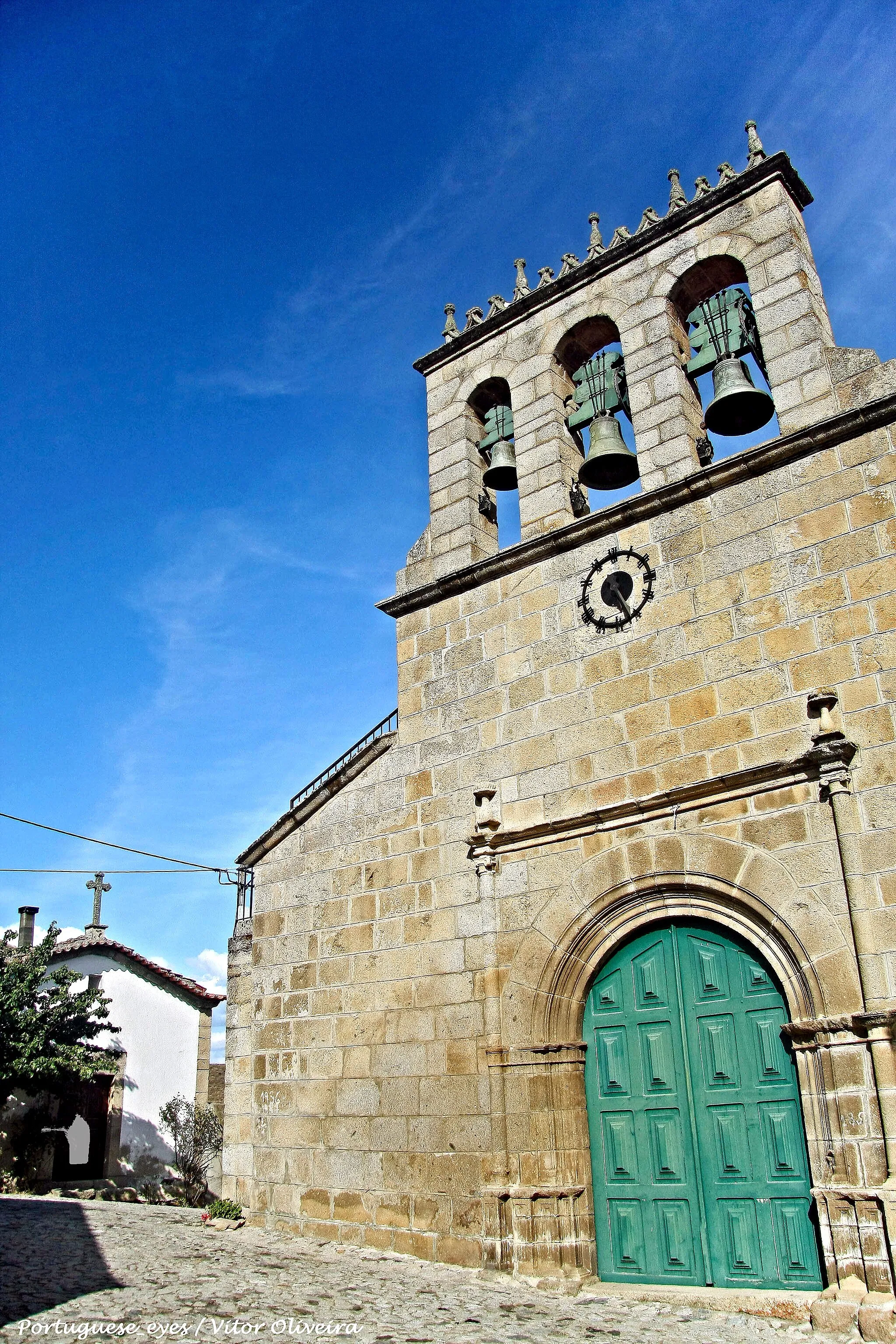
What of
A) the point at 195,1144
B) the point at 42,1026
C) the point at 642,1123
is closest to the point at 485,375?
the point at 642,1123

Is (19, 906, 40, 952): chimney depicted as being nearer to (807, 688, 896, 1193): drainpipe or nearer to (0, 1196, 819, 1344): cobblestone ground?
(0, 1196, 819, 1344): cobblestone ground

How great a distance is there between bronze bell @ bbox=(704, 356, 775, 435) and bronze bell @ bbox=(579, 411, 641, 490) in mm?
696

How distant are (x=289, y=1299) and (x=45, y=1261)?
189 cm

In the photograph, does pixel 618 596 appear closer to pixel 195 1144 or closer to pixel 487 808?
pixel 487 808

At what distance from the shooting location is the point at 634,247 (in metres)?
8.74

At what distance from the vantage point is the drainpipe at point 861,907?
5.74m

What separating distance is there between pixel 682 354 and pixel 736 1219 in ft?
20.5

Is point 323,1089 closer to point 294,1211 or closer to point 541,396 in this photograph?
point 294,1211

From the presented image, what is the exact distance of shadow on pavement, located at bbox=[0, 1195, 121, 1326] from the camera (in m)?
5.95

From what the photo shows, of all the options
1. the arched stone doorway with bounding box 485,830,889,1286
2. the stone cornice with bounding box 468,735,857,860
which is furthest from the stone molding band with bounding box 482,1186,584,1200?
the stone cornice with bounding box 468,735,857,860

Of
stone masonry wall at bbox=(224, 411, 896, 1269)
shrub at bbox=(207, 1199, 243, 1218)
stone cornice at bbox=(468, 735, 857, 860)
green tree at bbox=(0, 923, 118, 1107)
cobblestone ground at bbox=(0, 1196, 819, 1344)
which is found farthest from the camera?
green tree at bbox=(0, 923, 118, 1107)

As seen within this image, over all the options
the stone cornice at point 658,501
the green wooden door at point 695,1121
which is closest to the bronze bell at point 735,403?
the stone cornice at point 658,501

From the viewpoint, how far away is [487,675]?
8.56 m

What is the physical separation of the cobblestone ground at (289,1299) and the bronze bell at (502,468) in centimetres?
627
